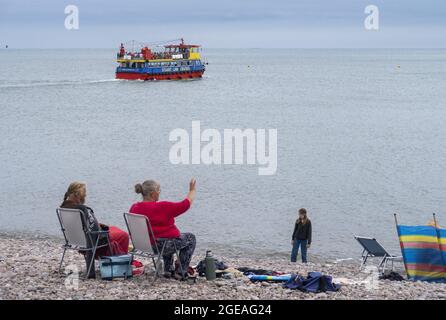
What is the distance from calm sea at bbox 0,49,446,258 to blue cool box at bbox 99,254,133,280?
8.81m

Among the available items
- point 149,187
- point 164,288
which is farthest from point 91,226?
point 164,288

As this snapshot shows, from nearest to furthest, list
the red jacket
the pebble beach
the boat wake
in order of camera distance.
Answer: the pebble beach
the red jacket
the boat wake

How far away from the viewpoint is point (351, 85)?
4262 inches

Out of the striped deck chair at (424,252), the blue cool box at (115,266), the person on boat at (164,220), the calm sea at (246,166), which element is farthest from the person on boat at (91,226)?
the calm sea at (246,166)

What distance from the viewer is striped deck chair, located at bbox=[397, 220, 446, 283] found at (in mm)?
11984

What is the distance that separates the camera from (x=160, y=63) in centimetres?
8969

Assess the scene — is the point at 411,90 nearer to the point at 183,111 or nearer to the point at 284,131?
the point at 183,111

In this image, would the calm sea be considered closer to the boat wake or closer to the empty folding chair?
the empty folding chair

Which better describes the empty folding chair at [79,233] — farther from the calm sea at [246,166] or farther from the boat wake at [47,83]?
the boat wake at [47,83]

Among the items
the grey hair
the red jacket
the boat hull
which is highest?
the boat hull

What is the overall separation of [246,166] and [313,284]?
80.4ft

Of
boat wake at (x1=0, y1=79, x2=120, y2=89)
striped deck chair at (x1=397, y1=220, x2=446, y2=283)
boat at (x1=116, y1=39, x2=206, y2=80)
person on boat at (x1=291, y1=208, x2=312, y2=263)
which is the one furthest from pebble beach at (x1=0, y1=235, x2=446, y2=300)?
boat wake at (x1=0, y1=79, x2=120, y2=89)

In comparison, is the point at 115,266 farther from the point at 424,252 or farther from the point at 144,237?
the point at 424,252
